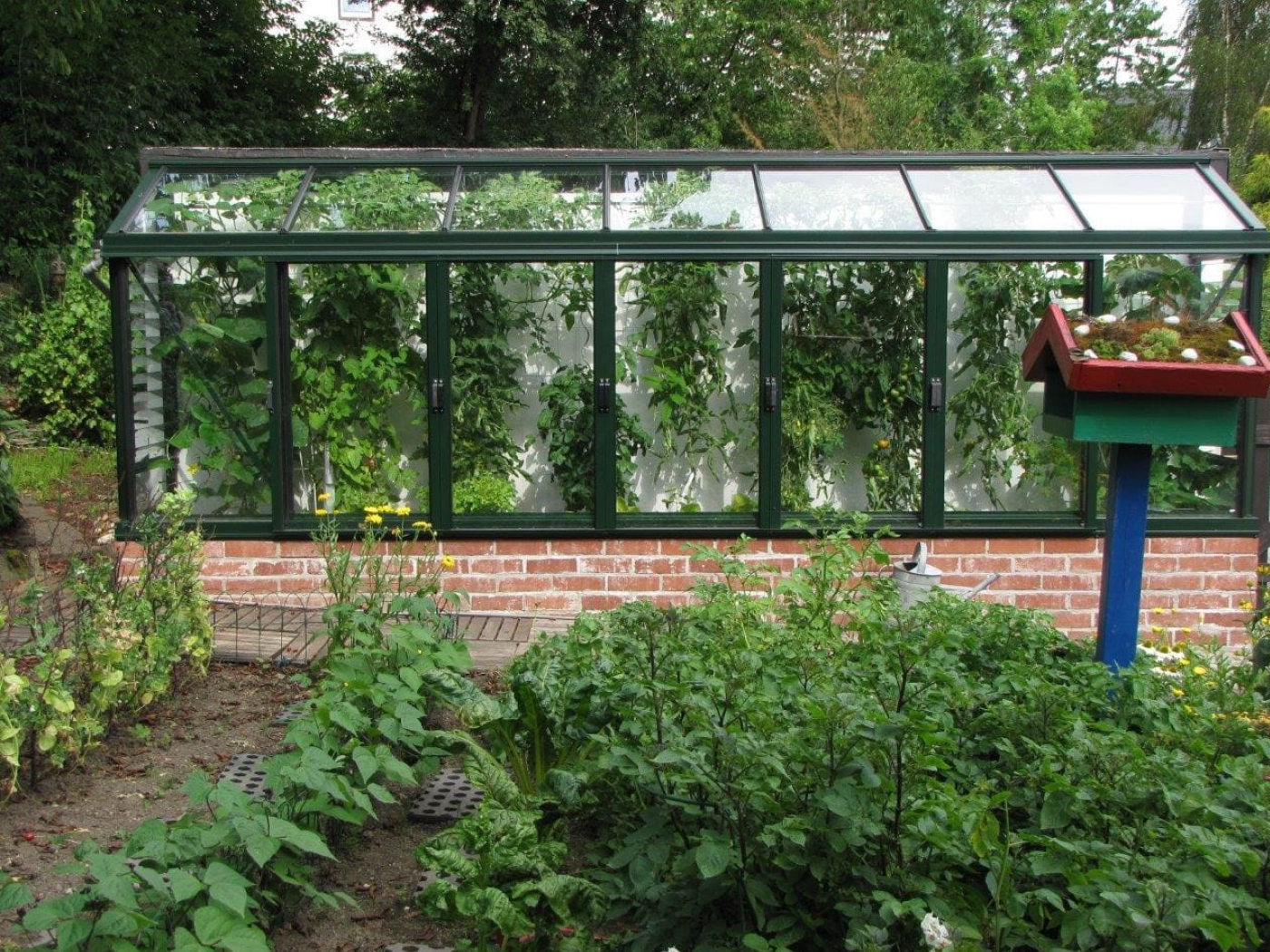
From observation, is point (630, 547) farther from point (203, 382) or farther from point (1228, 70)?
point (1228, 70)

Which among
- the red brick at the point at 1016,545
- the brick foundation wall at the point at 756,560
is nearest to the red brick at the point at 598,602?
the brick foundation wall at the point at 756,560

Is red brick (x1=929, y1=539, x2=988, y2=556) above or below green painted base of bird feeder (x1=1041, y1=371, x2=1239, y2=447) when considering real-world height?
below

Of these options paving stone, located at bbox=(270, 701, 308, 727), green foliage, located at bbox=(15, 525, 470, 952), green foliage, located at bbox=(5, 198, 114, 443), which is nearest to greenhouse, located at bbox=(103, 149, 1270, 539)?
paving stone, located at bbox=(270, 701, 308, 727)

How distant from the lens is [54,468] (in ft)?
32.3

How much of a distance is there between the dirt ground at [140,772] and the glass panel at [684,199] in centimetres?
331

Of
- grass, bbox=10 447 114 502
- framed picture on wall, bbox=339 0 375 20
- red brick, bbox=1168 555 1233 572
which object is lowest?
red brick, bbox=1168 555 1233 572

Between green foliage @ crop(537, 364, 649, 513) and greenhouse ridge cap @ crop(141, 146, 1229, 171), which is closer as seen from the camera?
green foliage @ crop(537, 364, 649, 513)

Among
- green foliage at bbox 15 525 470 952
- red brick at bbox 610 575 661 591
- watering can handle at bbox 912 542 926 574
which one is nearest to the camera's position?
green foliage at bbox 15 525 470 952

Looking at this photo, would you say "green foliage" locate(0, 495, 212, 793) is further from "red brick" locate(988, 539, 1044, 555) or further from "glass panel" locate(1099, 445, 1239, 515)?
"glass panel" locate(1099, 445, 1239, 515)

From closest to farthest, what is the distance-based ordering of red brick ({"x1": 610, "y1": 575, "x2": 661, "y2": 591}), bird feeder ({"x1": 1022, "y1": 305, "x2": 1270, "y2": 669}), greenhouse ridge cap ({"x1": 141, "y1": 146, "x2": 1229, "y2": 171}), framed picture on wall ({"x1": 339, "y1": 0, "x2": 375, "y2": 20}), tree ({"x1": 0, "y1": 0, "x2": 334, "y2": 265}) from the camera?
bird feeder ({"x1": 1022, "y1": 305, "x2": 1270, "y2": 669})
red brick ({"x1": 610, "y1": 575, "x2": 661, "y2": 591})
greenhouse ridge cap ({"x1": 141, "y1": 146, "x2": 1229, "y2": 171})
tree ({"x1": 0, "y1": 0, "x2": 334, "y2": 265})
framed picture on wall ({"x1": 339, "y1": 0, "x2": 375, "y2": 20})

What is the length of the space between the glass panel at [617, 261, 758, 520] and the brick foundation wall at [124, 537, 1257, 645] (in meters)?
0.37

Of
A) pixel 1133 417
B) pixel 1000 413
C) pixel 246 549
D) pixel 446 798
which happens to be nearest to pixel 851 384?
pixel 1000 413

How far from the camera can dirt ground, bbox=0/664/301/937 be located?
3.09m

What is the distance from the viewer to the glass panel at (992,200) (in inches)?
272
